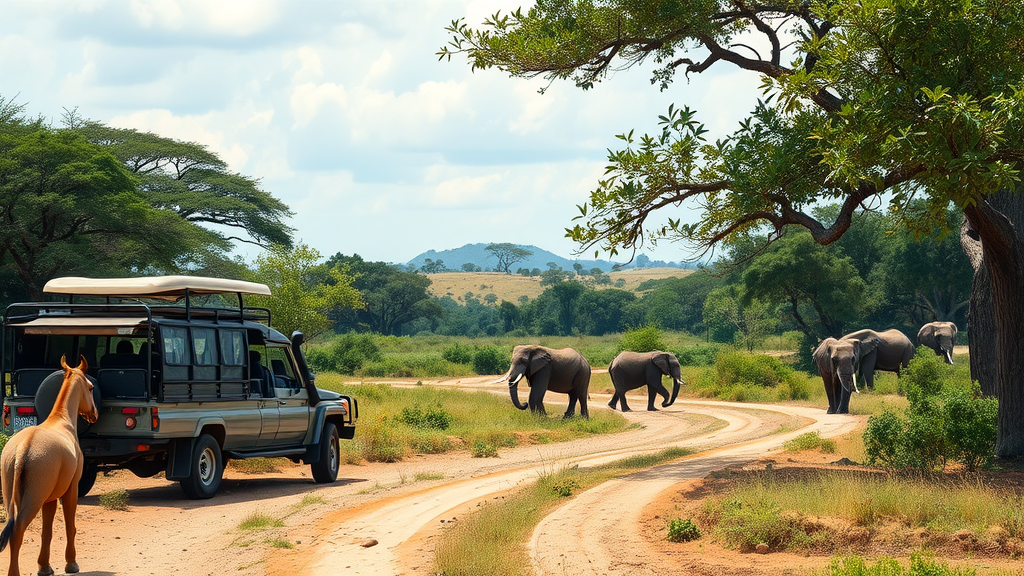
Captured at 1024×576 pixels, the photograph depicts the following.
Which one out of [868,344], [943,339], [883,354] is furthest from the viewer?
[943,339]

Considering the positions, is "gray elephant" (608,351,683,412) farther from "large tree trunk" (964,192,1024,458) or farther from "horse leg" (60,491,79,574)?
"horse leg" (60,491,79,574)

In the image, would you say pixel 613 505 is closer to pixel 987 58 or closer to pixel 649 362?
pixel 987 58

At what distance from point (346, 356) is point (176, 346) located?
46.7 metres

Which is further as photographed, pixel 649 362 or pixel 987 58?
pixel 649 362

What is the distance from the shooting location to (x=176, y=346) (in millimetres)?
12961

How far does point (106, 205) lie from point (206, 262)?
7.95 metres

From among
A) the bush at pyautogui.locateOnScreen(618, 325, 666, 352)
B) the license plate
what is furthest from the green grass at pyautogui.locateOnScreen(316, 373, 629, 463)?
the bush at pyautogui.locateOnScreen(618, 325, 666, 352)

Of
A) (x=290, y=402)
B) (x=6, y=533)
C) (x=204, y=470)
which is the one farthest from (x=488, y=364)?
(x=6, y=533)

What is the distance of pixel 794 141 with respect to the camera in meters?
14.8

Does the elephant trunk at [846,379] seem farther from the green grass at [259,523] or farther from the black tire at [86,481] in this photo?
the black tire at [86,481]

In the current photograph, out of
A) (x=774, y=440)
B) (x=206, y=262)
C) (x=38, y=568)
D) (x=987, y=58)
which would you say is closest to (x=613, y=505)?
(x=38, y=568)

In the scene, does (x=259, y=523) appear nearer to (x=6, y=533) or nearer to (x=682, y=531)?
(x=6, y=533)

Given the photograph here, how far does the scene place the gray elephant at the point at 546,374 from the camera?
28.4 meters

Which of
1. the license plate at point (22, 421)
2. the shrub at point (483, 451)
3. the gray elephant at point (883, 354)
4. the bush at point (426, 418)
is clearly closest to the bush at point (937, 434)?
the shrub at point (483, 451)
